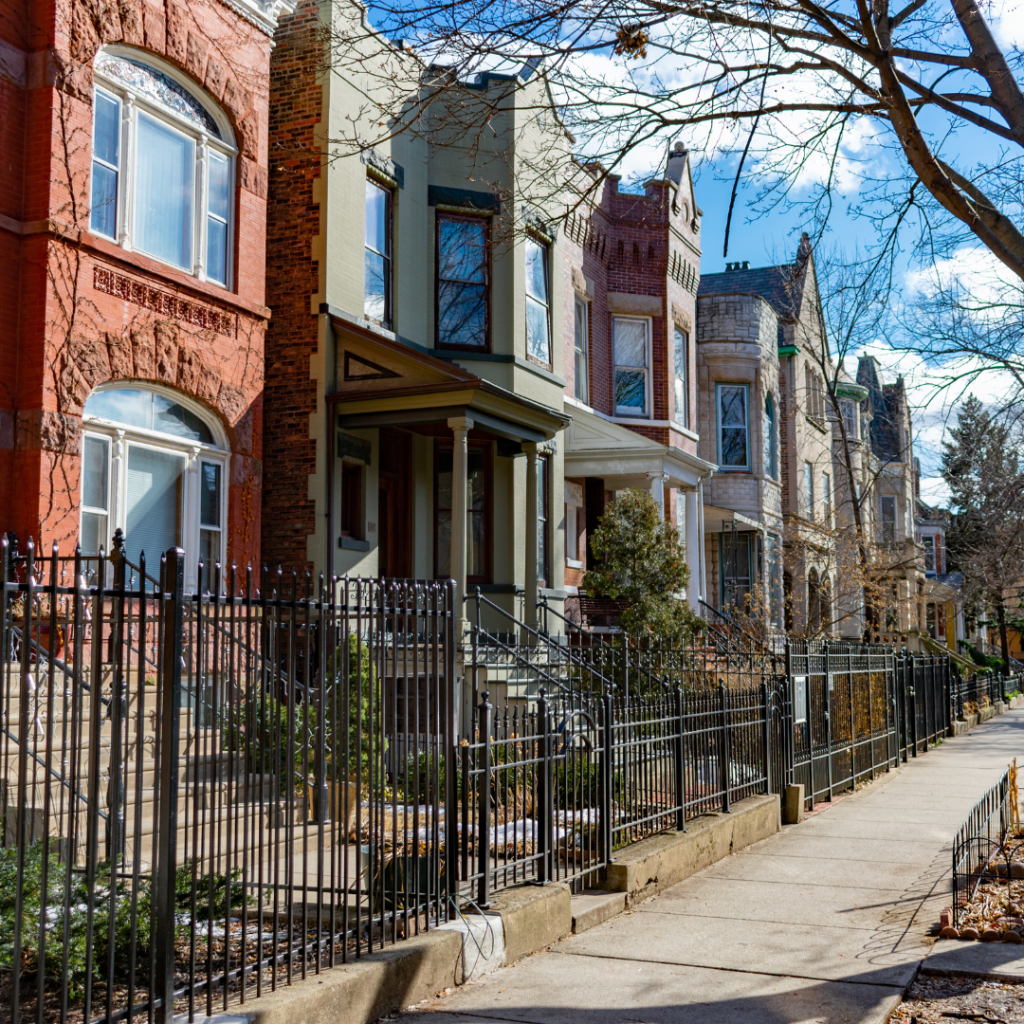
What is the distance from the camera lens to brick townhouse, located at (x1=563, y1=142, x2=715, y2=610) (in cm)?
2122

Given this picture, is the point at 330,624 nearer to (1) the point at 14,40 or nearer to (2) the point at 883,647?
(1) the point at 14,40

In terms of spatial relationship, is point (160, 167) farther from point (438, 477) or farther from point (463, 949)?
point (463, 949)

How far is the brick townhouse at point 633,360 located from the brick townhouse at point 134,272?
8.73 m

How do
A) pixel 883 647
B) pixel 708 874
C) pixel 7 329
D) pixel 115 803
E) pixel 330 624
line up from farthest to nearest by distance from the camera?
pixel 883 647 < pixel 7 329 < pixel 708 874 < pixel 330 624 < pixel 115 803

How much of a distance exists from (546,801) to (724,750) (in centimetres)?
377

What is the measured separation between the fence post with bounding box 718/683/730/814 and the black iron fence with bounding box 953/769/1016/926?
203cm

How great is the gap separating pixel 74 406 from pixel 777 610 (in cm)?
2094

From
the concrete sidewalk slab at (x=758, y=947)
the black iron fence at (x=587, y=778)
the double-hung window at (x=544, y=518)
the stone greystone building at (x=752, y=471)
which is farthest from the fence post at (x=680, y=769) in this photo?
the stone greystone building at (x=752, y=471)

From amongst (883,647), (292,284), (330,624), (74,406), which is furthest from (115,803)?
(883,647)

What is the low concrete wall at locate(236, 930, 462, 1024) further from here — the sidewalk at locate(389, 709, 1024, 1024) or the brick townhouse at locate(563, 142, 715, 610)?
the brick townhouse at locate(563, 142, 715, 610)

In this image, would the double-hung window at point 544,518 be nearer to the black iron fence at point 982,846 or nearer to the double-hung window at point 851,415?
the black iron fence at point 982,846

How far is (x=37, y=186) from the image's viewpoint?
10.9 metres

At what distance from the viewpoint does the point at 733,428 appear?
29.4 meters

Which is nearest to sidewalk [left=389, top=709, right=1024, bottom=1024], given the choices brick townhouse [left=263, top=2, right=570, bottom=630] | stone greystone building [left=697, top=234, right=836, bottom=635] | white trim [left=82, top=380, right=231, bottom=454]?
brick townhouse [left=263, top=2, right=570, bottom=630]
